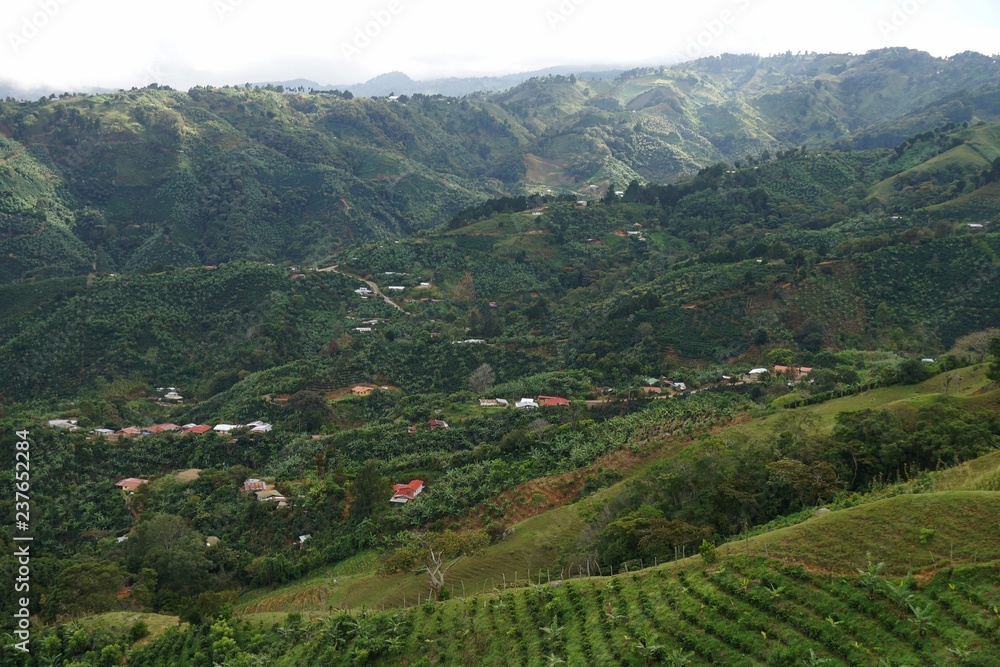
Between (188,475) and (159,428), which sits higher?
(188,475)

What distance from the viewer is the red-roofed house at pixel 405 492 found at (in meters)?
33.0

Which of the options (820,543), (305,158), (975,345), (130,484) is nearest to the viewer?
(820,543)

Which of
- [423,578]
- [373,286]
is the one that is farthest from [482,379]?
[423,578]

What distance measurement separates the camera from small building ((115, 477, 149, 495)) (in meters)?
38.6

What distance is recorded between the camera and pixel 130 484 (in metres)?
39.5

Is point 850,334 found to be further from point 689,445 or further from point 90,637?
point 90,637

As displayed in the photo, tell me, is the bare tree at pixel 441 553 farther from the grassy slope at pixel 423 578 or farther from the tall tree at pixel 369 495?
the tall tree at pixel 369 495

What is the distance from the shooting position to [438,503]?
30688 millimetres

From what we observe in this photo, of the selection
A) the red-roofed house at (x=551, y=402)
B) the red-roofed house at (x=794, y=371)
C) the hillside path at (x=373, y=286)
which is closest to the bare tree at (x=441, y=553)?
the red-roofed house at (x=551, y=402)

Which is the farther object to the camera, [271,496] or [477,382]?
[477,382]

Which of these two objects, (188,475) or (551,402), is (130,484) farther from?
(551,402)

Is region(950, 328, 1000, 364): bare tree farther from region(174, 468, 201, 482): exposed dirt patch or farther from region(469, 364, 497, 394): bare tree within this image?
region(174, 468, 201, 482): exposed dirt patch

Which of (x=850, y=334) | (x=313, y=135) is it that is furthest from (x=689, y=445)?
(x=313, y=135)

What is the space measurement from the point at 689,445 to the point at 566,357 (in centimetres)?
2553
